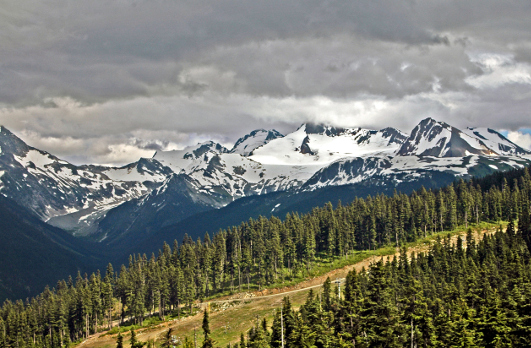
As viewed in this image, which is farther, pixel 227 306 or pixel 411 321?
pixel 227 306

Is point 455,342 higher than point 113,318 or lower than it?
higher

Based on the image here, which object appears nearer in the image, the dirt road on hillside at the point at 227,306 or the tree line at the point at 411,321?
the tree line at the point at 411,321

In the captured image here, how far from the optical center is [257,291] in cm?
18188

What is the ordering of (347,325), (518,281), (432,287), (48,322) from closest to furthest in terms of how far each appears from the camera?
1. (347,325)
2. (518,281)
3. (432,287)
4. (48,322)

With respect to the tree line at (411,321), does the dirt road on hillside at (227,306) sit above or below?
below

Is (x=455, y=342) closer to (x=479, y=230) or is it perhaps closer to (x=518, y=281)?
(x=518, y=281)

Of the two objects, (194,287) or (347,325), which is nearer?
(347,325)

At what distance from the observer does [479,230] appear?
19650 cm

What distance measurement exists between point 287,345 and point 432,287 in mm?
48101

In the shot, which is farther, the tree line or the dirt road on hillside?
the dirt road on hillside

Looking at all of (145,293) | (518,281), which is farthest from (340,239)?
(518,281)

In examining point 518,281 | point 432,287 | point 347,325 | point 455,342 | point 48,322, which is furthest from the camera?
point 48,322

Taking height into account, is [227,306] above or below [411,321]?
below

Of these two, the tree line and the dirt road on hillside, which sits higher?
the tree line
